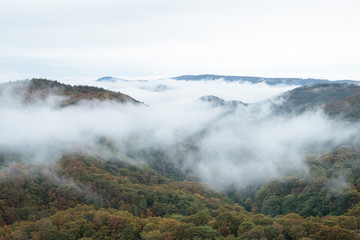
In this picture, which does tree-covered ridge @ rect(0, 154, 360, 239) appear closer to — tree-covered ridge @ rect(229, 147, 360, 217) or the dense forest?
the dense forest

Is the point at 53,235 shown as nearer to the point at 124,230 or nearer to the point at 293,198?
the point at 124,230

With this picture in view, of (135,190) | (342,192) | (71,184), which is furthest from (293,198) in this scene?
(71,184)

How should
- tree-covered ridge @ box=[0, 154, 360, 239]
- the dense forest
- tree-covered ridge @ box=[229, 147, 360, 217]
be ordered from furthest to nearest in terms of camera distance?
tree-covered ridge @ box=[229, 147, 360, 217]
the dense forest
tree-covered ridge @ box=[0, 154, 360, 239]

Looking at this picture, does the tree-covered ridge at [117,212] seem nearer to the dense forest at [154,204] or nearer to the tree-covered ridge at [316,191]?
the dense forest at [154,204]

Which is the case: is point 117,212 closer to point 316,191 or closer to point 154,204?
point 154,204

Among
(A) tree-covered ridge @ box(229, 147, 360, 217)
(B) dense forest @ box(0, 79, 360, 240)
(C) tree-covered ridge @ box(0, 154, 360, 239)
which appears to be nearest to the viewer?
(C) tree-covered ridge @ box(0, 154, 360, 239)

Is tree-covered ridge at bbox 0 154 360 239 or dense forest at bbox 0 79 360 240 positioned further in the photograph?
dense forest at bbox 0 79 360 240

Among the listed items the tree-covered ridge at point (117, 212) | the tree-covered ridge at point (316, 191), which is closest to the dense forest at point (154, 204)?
the tree-covered ridge at point (117, 212)

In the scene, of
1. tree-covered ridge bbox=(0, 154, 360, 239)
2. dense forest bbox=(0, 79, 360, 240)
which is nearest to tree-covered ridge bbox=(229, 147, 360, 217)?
dense forest bbox=(0, 79, 360, 240)

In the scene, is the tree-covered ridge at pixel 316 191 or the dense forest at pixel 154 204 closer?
the dense forest at pixel 154 204
